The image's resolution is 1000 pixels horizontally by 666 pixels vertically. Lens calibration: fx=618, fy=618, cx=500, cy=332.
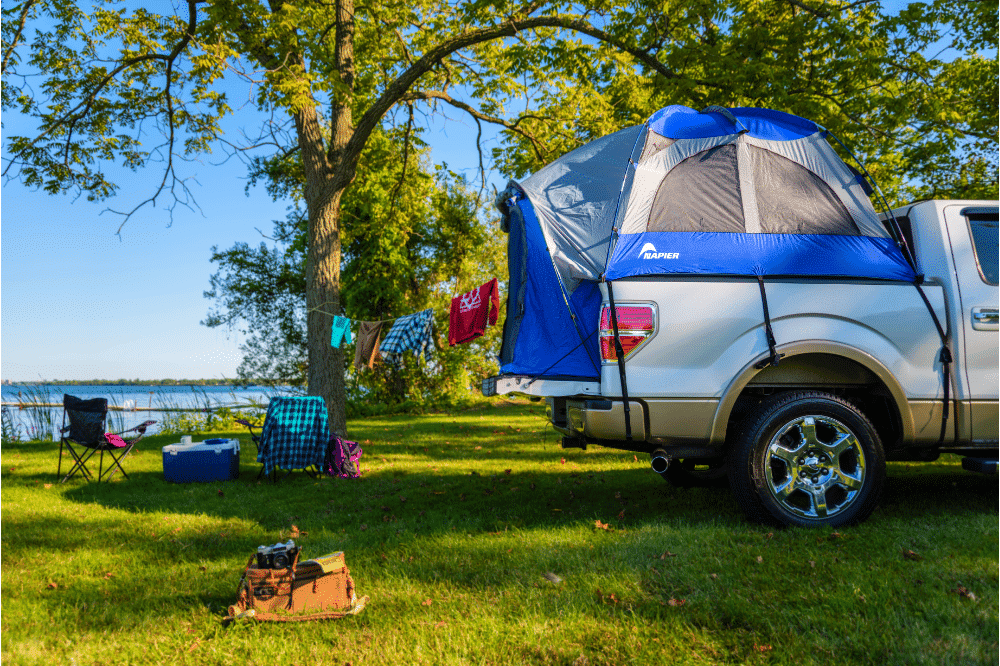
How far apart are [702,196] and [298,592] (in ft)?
12.0

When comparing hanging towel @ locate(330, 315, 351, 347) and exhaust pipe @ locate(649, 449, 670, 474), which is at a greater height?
hanging towel @ locate(330, 315, 351, 347)

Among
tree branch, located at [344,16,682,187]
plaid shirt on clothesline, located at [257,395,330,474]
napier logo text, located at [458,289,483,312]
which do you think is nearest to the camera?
plaid shirt on clothesline, located at [257,395,330,474]

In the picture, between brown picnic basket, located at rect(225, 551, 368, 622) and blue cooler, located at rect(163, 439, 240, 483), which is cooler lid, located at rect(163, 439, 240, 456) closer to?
blue cooler, located at rect(163, 439, 240, 483)

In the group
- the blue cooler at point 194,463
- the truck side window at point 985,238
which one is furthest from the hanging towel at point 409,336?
the truck side window at point 985,238

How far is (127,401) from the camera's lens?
587 inches

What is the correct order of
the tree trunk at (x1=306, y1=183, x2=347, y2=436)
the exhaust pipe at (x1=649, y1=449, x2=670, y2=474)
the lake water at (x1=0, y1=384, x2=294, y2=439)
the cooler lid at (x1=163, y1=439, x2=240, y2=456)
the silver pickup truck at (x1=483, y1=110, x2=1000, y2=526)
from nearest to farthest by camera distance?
1. the exhaust pipe at (x1=649, y1=449, x2=670, y2=474)
2. the silver pickup truck at (x1=483, y1=110, x2=1000, y2=526)
3. the cooler lid at (x1=163, y1=439, x2=240, y2=456)
4. the tree trunk at (x1=306, y1=183, x2=347, y2=436)
5. the lake water at (x1=0, y1=384, x2=294, y2=439)

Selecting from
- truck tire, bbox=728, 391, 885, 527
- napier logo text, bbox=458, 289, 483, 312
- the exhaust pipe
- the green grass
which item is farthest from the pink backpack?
truck tire, bbox=728, 391, 885, 527

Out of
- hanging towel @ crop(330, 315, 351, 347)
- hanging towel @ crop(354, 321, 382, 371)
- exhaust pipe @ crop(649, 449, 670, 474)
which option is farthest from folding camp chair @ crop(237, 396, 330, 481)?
exhaust pipe @ crop(649, 449, 670, 474)

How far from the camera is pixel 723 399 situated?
4.00 metres

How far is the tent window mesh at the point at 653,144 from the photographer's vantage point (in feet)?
15.1

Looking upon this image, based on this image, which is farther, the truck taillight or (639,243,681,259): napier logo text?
(639,243,681,259): napier logo text

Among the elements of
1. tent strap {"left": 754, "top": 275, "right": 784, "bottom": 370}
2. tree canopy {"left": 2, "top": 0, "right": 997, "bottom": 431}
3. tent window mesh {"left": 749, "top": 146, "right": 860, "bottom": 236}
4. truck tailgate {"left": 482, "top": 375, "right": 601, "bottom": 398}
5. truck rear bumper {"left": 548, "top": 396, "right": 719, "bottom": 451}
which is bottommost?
truck rear bumper {"left": 548, "top": 396, "right": 719, "bottom": 451}

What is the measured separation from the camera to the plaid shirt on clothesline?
686 cm

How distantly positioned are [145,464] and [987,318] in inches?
366
